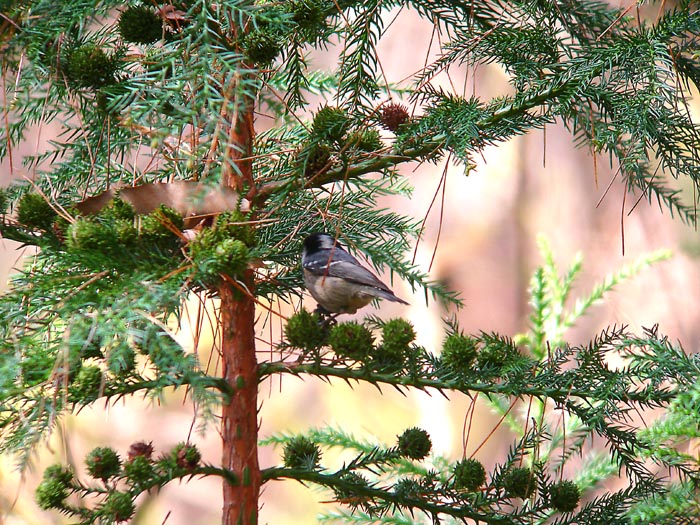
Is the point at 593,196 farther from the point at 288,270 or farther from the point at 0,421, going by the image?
the point at 0,421

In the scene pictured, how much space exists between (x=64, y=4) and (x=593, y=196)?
2933 mm

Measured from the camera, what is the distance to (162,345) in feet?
→ 2.13

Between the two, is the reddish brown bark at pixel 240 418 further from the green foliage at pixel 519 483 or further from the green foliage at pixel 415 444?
the green foliage at pixel 519 483

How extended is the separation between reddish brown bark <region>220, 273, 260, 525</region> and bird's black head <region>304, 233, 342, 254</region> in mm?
185

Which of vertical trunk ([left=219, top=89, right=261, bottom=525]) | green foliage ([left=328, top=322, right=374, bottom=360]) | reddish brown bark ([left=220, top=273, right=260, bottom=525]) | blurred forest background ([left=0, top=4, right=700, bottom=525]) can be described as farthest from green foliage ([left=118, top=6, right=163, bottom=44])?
blurred forest background ([left=0, top=4, right=700, bottom=525])

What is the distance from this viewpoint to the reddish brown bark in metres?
0.92

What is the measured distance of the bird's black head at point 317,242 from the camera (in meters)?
1.10

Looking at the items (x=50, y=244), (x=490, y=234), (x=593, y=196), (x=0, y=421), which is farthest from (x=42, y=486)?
(x=593, y=196)

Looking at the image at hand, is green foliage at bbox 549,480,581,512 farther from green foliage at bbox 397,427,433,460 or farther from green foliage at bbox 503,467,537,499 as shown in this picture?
green foliage at bbox 397,427,433,460

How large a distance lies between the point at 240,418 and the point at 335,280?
0.30m

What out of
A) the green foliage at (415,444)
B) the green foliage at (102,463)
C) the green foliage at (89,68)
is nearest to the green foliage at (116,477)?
the green foliage at (102,463)

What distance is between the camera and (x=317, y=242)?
1.11 meters

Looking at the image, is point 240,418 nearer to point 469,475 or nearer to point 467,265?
point 469,475

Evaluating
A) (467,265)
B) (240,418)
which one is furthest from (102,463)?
(467,265)
